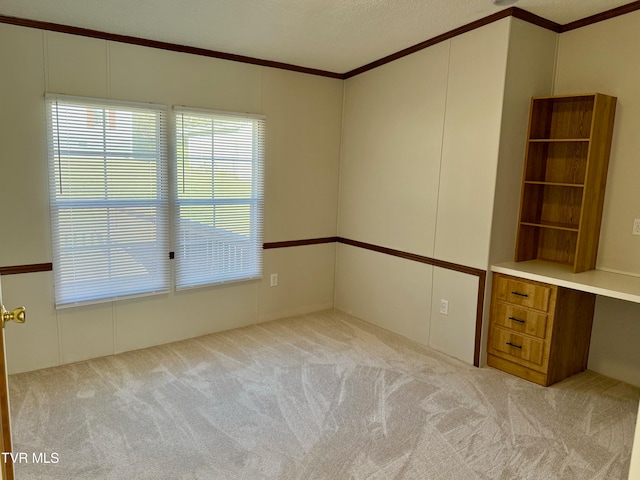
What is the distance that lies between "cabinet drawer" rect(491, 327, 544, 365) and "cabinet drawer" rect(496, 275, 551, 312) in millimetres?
246

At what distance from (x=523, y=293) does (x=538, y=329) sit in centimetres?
26

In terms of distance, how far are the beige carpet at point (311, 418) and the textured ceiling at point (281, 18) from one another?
8.06 feet

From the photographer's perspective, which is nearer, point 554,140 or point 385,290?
point 554,140

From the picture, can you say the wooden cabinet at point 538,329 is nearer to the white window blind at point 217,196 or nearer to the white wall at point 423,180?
the white wall at point 423,180

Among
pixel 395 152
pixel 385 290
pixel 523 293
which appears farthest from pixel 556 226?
pixel 385 290

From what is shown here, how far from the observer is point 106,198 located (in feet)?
11.1

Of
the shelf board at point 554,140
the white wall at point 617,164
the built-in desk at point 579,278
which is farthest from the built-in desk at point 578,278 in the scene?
the shelf board at point 554,140

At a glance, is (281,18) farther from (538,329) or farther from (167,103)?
(538,329)

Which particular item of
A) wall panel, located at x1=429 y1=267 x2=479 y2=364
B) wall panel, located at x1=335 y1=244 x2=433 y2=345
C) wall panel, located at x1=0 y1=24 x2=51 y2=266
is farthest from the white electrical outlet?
wall panel, located at x1=0 y1=24 x2=51 y2=266

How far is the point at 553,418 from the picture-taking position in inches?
110

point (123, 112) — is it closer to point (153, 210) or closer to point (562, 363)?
point (153, 210)

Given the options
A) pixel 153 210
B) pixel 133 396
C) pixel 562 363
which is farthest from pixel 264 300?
pixel 562 363

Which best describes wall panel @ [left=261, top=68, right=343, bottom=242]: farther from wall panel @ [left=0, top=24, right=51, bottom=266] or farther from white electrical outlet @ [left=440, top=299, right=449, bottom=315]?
wall panel @ [left=0, top=24, right=51, bottom=266]

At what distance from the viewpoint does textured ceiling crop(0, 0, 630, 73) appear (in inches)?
115
